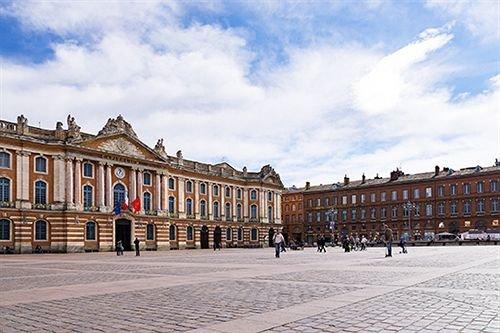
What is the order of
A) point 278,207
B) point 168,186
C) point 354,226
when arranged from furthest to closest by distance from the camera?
point 354,226 < point 278,207 < point 168,186

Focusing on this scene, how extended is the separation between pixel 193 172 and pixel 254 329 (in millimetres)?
71893

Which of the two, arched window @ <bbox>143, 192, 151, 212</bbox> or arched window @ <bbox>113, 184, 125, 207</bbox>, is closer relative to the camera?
arched window @ <bbox>113, 184, 125, 207</bbox>

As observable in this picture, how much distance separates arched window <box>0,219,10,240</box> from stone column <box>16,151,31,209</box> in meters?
2.00

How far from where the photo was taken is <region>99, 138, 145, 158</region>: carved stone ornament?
63875mm

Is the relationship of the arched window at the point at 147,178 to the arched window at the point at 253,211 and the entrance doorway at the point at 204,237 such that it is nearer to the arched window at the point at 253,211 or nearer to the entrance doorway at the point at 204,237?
the entrance doorway at the point at 204,237

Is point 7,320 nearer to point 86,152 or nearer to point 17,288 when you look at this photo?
point 17,288

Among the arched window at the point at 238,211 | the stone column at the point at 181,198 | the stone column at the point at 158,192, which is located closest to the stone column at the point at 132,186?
the stone column at the point at 158,192

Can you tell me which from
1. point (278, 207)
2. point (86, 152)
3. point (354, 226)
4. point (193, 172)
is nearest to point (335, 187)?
point (354, 226)

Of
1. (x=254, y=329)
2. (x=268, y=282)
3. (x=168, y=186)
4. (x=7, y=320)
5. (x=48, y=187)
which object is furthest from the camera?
(x=168, y=186)

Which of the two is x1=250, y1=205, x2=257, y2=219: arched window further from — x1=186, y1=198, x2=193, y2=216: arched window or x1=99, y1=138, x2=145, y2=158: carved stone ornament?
x1=99, y1=138, x2=145, y2=158: carved stone ornament

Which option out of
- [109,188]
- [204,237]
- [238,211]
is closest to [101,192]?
[109,188]

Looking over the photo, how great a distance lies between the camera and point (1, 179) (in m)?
54.1

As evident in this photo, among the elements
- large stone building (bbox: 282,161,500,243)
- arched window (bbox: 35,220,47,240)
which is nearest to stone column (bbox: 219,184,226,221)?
large stone building (bbox: 282,161,500,243)

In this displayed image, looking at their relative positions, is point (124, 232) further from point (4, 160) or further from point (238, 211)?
point (238, 211)
